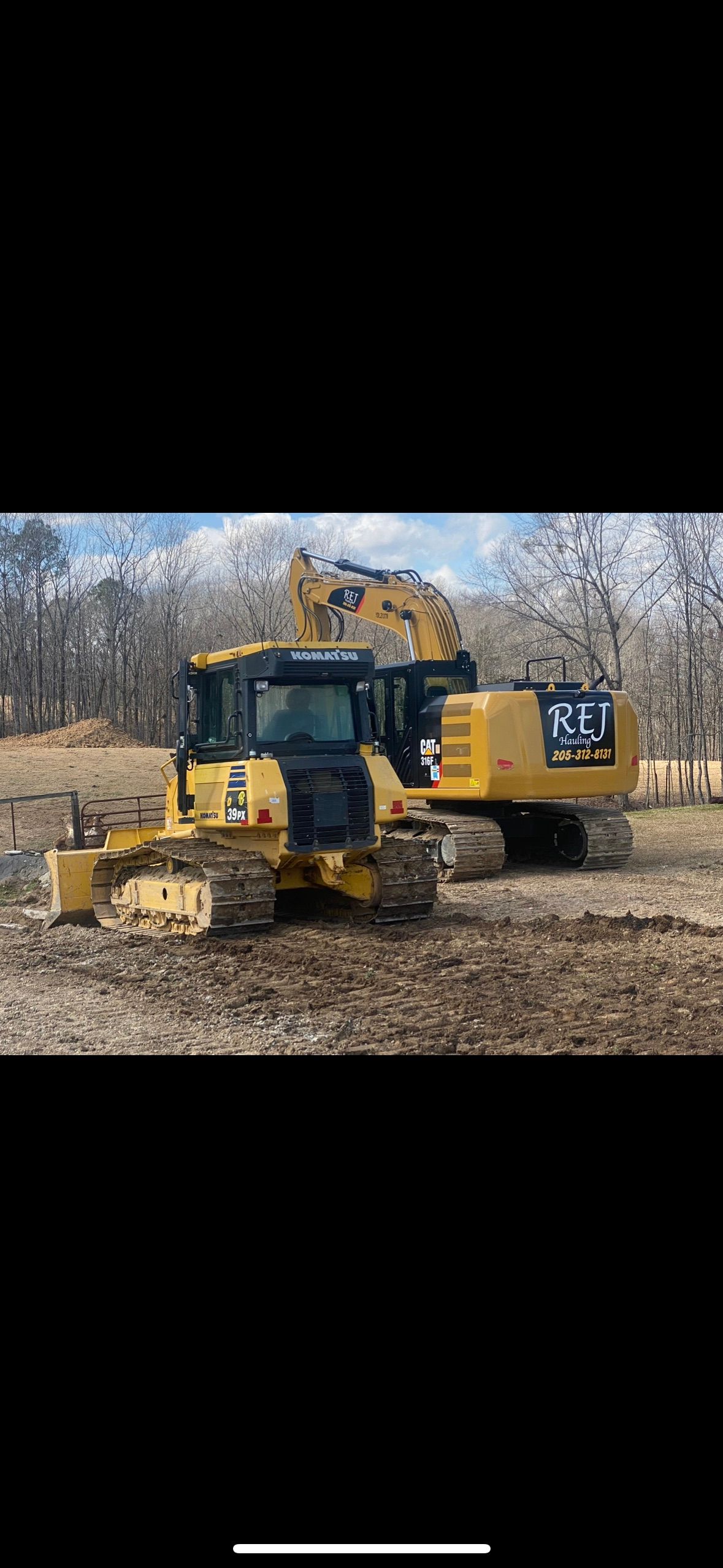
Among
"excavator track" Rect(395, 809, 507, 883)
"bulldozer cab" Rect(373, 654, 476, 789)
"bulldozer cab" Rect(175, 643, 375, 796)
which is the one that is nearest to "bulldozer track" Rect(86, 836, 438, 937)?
"bulldozer cab" Rect(175, 643, 375, 796)

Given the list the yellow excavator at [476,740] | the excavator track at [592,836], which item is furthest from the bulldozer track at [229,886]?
the excavator track at [592,836]

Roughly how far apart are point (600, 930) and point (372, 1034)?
3.91 metres

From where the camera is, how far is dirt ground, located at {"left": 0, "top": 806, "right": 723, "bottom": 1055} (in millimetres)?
7355

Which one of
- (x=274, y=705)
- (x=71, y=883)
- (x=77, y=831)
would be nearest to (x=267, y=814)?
(x=274, y=705)

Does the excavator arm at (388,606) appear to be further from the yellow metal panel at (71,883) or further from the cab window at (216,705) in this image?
the yellow metal panel at (71,883)

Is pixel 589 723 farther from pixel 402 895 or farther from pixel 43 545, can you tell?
pixel 43 545

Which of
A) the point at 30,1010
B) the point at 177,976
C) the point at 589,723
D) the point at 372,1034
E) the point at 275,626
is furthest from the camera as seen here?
the point at 275,626

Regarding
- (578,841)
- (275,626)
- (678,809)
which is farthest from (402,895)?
(275,626)

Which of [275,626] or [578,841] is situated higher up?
[275,626]

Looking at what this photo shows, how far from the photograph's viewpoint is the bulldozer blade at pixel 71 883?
40.0ft

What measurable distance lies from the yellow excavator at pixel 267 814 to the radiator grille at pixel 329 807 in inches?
0.4

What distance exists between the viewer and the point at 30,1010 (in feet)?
27.5

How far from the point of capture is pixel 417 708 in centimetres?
1600

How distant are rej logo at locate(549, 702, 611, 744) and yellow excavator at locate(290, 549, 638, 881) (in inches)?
0.6
